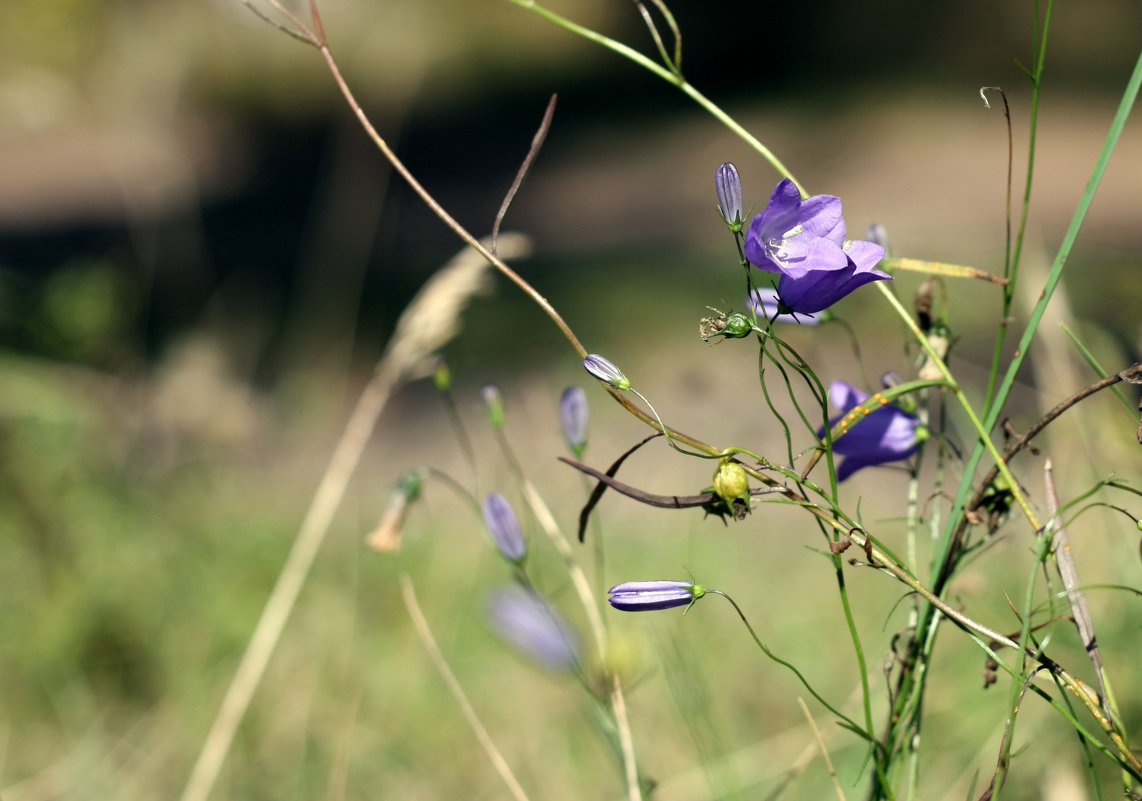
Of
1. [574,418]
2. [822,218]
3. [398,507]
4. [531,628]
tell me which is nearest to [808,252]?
[822,218]

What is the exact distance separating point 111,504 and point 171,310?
9.24 feet

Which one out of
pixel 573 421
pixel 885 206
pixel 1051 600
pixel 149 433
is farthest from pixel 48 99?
pixel 885 206

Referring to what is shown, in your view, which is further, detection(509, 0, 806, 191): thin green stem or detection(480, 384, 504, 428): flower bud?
detection(480, 384, 504, 428): flower bud

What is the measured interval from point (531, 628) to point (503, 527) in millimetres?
326

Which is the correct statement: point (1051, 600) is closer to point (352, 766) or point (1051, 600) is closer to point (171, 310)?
point (352, 766)

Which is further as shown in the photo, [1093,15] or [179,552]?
[1093,15]

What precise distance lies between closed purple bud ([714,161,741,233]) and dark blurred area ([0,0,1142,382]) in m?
3.31

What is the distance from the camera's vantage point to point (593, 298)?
14.8ft

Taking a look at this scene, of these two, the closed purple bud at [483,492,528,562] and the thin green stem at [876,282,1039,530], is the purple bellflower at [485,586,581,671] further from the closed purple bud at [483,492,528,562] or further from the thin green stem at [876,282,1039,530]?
the thin green stem at [876,282,1039,530]

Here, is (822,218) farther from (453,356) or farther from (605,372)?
(453,356)

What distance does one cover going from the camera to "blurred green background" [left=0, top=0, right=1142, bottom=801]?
4.64 feet

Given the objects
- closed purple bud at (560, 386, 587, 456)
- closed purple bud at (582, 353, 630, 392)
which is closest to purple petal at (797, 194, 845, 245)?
closed purple bud at (582, 353, 630, 392)

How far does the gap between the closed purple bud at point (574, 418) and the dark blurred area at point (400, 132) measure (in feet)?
10.0

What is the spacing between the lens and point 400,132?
25.0ft
